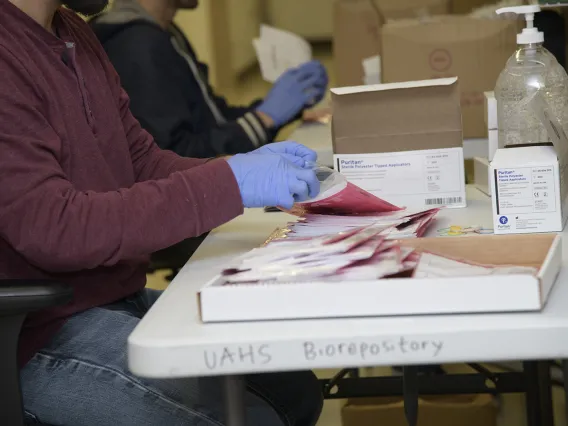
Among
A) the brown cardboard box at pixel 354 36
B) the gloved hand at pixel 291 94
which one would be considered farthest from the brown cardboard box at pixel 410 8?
the gloved hand at pixel 291 94

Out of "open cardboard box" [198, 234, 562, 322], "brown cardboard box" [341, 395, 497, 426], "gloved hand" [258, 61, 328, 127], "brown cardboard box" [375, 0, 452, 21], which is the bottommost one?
"brown cardboard box" [341, 395, 497, 426]

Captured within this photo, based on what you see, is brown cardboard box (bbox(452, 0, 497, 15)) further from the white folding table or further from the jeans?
the white folding table

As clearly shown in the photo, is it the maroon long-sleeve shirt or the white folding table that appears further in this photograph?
the maroon long-sleeve shirt

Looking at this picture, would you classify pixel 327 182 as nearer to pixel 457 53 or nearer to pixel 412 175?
pixel 412 175

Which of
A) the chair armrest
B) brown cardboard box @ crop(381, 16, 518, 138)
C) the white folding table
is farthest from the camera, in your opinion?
brown cardboard box @ crop(381, 16, 518, 138)

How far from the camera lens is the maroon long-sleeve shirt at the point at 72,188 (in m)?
1.13

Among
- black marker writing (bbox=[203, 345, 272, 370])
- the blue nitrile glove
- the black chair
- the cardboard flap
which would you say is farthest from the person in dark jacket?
black marker writing (bbox=[203, 345, 272, 370])

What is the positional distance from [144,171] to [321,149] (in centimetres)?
53

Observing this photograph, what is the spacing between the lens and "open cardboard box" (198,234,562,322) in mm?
908

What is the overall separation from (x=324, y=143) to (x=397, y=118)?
2.18 ft

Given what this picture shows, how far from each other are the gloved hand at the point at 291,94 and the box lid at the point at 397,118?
1.17 metres

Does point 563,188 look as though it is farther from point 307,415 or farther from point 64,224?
point 64,224

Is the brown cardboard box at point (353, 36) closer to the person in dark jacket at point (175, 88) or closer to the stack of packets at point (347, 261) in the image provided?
the person in dark jacket at point (175, 88)

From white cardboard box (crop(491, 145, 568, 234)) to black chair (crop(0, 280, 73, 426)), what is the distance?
0.55m
